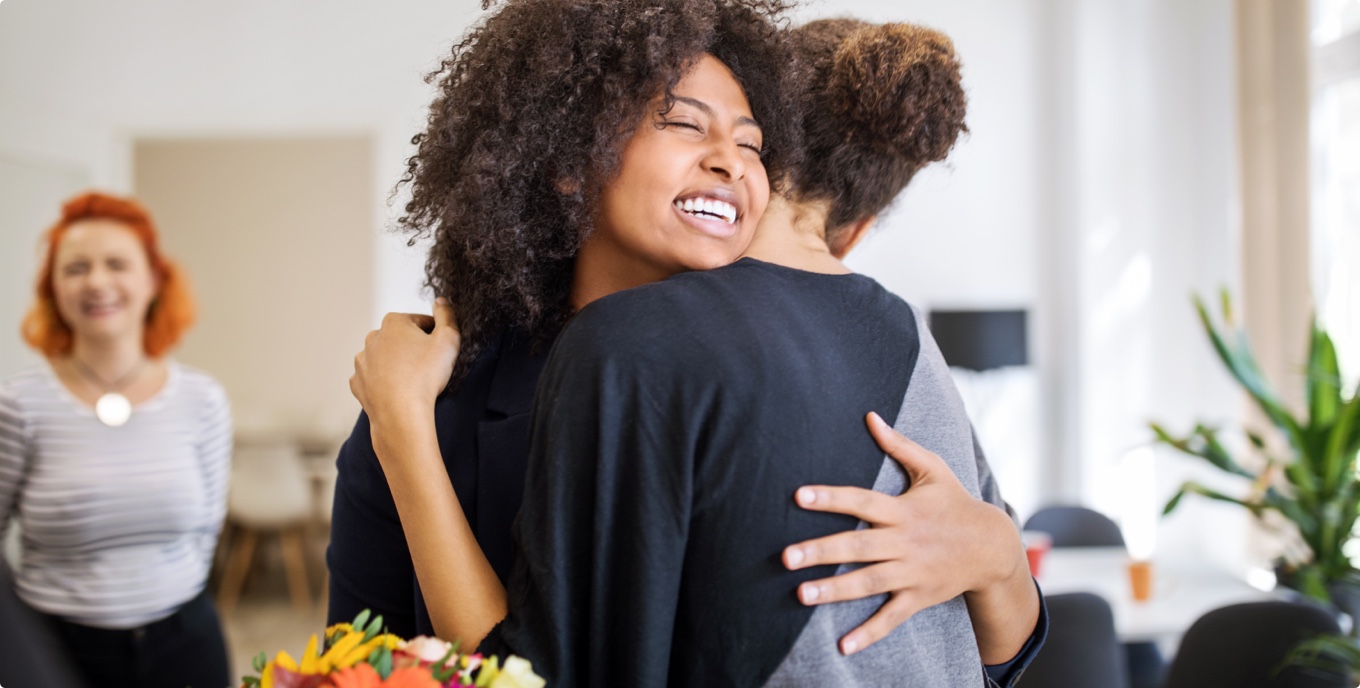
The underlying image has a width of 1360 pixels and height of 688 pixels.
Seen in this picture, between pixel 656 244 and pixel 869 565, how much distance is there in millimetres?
437

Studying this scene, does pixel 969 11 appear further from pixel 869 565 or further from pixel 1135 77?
pixel 869 565

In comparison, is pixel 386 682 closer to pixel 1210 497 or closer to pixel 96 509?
pixel 96 509

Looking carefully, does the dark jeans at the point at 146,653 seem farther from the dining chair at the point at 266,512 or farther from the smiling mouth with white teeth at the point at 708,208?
the dining chair at the point at 266,512

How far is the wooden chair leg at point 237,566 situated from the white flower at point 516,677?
5488mm

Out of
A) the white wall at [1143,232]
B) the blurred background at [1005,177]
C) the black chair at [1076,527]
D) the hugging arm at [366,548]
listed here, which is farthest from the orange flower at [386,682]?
the white wall at [1143,232]

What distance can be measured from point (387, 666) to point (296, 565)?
5480 mm

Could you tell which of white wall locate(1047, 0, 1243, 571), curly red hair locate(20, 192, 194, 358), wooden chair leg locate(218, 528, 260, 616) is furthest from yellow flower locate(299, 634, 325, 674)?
wooden chair leg locate(218, 528, 260, 616)

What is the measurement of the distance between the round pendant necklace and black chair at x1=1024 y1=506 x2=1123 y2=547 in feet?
9.72

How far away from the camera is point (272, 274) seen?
6.04 meters

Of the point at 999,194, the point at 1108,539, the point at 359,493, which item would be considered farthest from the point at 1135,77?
the point at 359,493

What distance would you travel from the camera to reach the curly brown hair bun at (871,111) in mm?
1203

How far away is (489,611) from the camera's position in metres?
0.91

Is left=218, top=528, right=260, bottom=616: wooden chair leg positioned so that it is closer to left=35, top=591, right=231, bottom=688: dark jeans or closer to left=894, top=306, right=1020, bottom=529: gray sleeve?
left=35, top=591, right=231, bottom=688: dark jeans

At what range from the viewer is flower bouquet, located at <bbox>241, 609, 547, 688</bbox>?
2.47 ft
